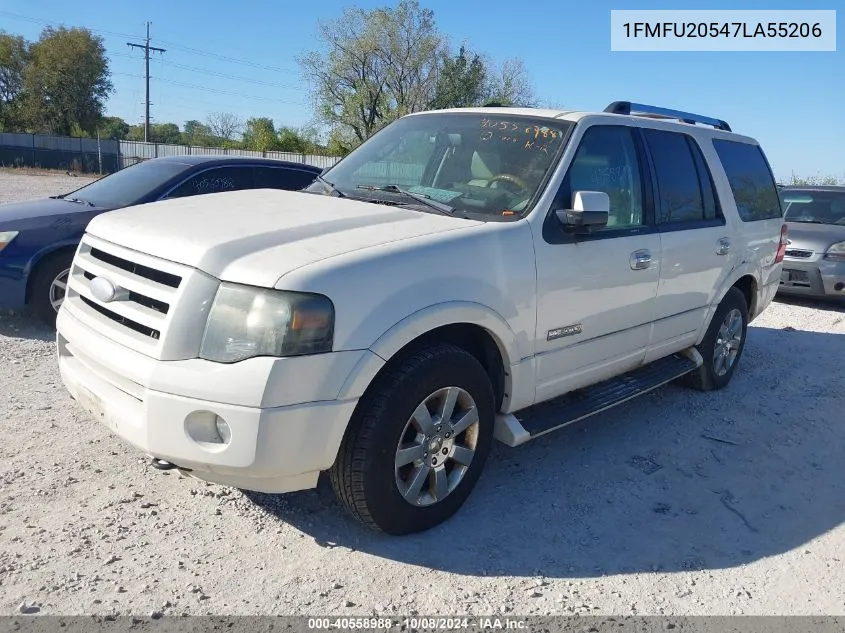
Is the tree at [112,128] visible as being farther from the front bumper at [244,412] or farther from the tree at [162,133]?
the front bumper at [244,412]

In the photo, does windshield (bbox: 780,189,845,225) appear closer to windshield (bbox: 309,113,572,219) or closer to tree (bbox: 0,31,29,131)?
windshield (bbox: 309,113,572,219)

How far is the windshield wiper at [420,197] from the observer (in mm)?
3607

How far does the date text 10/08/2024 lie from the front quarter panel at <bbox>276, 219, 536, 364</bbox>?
102 centimetres

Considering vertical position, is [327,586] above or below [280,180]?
below

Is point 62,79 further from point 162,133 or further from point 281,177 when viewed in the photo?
point 281,177

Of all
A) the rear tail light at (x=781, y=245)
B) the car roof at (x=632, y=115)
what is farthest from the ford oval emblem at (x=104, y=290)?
the rear tail light at (x=781, y=245)

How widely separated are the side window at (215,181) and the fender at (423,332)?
4318 mm

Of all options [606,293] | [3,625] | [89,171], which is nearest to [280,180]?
[606,293]

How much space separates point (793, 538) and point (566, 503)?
3.67 ft

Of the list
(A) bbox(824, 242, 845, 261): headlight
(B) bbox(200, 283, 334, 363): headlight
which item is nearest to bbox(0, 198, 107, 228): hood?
(B) bbox(200, 283, 334, 363): headlight

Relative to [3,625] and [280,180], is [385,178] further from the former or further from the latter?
[280,180]

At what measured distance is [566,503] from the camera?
143 inches

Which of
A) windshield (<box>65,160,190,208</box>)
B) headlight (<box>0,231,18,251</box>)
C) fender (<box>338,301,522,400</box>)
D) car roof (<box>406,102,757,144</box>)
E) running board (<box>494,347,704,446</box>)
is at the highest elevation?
car roof (<box>406,102,757,144</box>)

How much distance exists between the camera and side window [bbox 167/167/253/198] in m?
6.71
